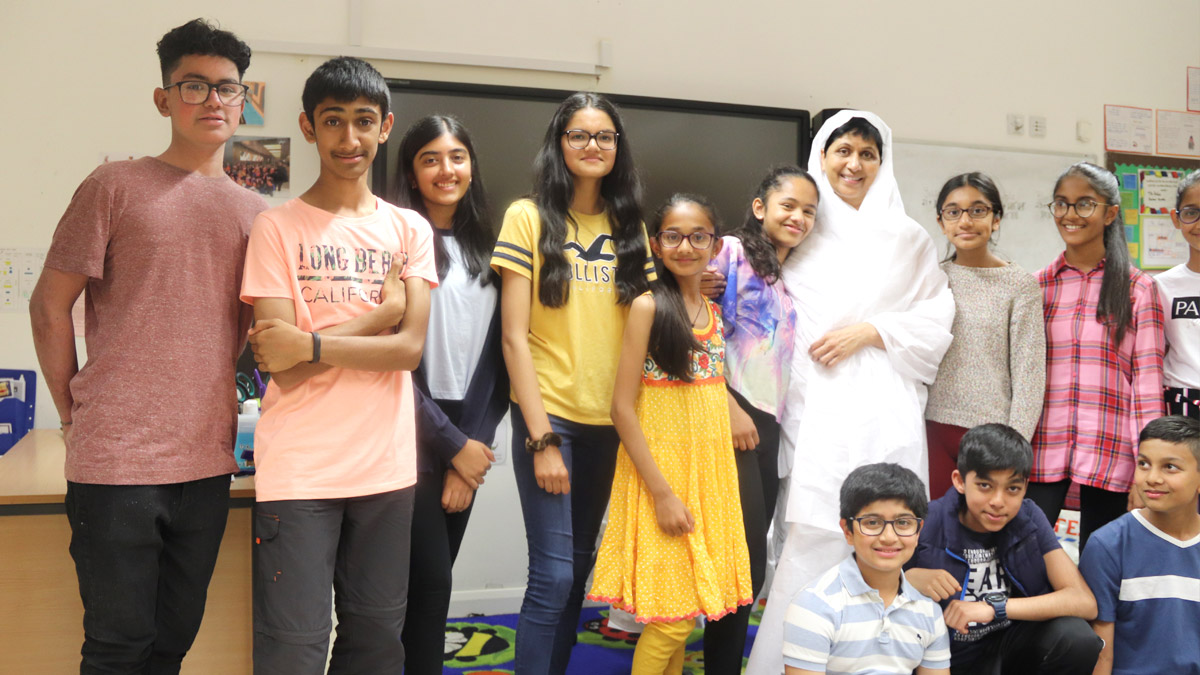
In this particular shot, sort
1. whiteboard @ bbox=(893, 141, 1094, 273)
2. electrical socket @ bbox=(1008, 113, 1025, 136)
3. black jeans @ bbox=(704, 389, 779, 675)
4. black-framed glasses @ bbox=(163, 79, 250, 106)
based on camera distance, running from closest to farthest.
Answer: black-framed glasses @ bbox=(163, 79, 250, 106), black jeans @ bbox=(704, 389, 779, 675), whiteboard @ bbox=(893, 141, 1094, 273), electrical socket @ bbox=(1008, 113, 1025, 136)

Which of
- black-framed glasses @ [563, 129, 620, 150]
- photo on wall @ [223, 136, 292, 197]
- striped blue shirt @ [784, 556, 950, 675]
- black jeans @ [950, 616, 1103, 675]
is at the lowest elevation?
black jeans @ [950, 616, 1103, 675]

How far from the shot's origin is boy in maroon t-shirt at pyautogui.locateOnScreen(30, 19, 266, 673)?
4.59 feet

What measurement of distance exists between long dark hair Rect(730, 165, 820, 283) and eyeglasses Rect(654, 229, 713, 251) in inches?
10.5

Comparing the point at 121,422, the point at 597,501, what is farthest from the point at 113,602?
the point at 597,501

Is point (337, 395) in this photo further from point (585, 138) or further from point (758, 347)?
point (758, 347)

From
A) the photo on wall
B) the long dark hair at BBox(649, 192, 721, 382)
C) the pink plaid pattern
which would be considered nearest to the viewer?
the long dark hair at BBox(649, 192, 721, 382)

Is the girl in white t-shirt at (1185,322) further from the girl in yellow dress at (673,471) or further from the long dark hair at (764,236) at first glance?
the girl in yellow dress at (673,471)

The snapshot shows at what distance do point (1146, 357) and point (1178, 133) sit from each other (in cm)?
239

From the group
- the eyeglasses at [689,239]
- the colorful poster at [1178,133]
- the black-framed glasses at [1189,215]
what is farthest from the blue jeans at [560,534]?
the colorful poster at [1178,133]

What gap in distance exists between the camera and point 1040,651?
71.8 inches

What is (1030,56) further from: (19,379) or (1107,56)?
(19,379)

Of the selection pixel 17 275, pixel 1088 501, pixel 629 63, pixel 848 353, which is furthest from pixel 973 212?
pixel 17 275

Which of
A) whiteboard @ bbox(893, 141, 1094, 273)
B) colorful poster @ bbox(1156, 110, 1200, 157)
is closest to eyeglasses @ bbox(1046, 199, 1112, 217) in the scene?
whiteboard @ bbox(893, 141, 1094, 273)

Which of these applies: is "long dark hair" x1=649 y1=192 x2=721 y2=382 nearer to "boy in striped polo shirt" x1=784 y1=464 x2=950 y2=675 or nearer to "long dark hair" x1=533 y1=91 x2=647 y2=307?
"long dark hair" x1=533 y1=91 x2=647 y2=307
